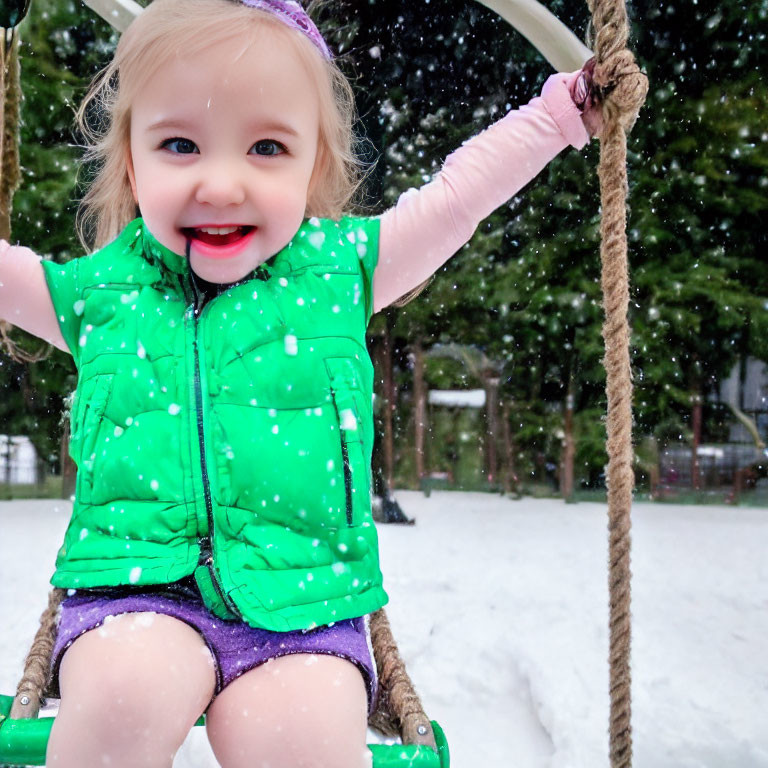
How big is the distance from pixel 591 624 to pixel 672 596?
0.66m

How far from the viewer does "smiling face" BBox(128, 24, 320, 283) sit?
37.0 inches

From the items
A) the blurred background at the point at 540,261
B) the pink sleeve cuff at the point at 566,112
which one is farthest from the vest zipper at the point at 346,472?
the blurred background at the point at 540,261

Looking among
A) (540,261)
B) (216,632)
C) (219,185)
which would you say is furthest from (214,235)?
(540,261)

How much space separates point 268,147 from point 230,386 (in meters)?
0.27

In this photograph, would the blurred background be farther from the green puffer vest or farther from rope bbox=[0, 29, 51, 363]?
the green puffer vest

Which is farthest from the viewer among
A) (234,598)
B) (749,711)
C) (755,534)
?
(755,534)

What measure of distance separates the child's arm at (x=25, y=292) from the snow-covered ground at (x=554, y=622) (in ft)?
4.71

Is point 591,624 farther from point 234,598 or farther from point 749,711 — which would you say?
point 234,598

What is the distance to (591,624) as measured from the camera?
11.2 ft

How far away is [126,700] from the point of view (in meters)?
0.80

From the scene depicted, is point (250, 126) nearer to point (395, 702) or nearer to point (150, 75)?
point (150, 75)

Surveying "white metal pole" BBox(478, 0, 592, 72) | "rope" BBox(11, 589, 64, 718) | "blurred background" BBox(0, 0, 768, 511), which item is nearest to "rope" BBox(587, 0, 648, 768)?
"white metal pole" BBox(478, 0, 592, 72)

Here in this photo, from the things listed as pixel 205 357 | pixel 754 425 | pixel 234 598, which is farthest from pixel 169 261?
pixel 754 425

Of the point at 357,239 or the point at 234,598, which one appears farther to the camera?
the point at 357,239
